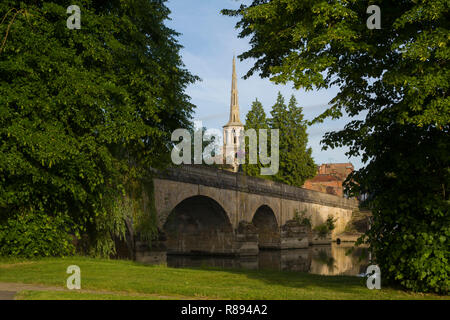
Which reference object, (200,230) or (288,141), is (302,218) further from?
(200,230)

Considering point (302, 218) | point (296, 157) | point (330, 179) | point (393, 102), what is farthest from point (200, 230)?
point (330, 179)

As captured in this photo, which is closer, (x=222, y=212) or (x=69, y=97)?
(x=69, y=97)

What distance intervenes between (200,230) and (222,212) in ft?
Result: 9.63

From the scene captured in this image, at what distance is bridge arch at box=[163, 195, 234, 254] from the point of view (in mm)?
41922

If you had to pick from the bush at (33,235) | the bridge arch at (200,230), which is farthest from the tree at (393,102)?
the bridge arch at (200,230)

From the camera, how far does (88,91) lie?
42.4 ft

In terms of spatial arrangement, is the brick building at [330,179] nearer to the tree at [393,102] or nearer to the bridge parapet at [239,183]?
the bridge parapet at [239,183]

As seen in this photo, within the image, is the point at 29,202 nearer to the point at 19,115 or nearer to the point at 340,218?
the point at 19,115

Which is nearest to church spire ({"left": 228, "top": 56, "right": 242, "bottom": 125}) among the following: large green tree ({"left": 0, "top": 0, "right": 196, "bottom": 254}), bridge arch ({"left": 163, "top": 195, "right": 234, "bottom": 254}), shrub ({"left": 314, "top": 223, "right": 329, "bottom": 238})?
shrub ({"left": 314, "top": 223, "right": 329, "bottom": 238})

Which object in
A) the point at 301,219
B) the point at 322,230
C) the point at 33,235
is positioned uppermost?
the point at 33,235

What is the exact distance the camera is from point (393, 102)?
454 inches

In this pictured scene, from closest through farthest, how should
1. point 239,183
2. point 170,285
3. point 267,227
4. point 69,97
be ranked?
point 170,285
point 69,97
point 239,183
point 267,227

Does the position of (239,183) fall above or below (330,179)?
below

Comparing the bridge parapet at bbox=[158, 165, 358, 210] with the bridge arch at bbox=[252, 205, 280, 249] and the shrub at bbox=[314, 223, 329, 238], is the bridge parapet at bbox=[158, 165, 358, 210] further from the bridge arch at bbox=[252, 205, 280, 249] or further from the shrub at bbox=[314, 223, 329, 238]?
the shrub at bbox=[314, 223, 329, 238]
